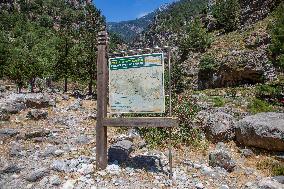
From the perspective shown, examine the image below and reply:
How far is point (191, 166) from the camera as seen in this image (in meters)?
11.4

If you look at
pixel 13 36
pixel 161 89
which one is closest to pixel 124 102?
pixel 161 89

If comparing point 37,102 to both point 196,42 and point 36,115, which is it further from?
point 196,42

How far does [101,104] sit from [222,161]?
4129 mm

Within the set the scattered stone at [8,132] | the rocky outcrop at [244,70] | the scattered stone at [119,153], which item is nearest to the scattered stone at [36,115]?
the scattered stone at [8,132]

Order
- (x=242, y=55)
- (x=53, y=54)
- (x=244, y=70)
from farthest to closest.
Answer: (x=53, y=54) → (x=242, y=55) → (x=244, y=70)

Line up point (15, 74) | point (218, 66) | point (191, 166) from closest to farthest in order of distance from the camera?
point (191, 166)
point (15, 74)
point (218, 66)

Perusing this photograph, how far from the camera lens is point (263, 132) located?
12828 mm

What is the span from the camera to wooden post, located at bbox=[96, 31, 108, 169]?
1061 centimetres

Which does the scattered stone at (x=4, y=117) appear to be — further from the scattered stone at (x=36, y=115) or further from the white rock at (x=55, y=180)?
the white rock at (x=55, y=180)

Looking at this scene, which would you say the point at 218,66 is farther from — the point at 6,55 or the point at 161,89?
the point at 161,89

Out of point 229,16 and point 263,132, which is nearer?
point 263,132

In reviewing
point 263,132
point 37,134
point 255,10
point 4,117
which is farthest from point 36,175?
point 255,10

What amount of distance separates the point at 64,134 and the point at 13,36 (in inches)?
4559

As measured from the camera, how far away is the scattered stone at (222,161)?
11227 mm
